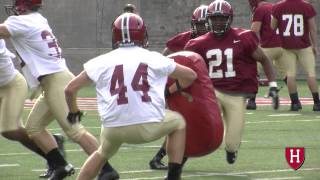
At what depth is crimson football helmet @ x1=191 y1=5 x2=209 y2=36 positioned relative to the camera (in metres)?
9.81

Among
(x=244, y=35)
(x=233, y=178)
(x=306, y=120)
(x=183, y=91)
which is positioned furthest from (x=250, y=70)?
(x=306, y=120)

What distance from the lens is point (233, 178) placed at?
29.2 feet

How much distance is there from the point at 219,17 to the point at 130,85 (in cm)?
260

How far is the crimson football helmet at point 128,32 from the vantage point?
735cm

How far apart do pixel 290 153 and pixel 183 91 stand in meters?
2.21

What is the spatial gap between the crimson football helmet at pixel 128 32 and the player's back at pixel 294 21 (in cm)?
807

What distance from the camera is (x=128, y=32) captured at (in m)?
7.35

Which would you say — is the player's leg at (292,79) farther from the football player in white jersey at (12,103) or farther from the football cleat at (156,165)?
the football player in white jersey at (12,103)

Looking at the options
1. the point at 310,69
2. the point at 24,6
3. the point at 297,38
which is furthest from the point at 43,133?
the point at 297,38

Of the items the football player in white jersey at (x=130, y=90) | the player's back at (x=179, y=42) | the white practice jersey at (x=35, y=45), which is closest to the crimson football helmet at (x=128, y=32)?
the football player in white jersey at (x=130, y=90)

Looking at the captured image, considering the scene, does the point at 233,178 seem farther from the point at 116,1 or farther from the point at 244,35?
the point at 116,1

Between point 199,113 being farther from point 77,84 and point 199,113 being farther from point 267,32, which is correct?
point 267,32

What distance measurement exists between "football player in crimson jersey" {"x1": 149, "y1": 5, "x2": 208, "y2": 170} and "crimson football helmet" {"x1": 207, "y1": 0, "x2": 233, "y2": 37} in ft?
0.62

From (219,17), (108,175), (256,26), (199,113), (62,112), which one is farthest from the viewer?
(256,26)
